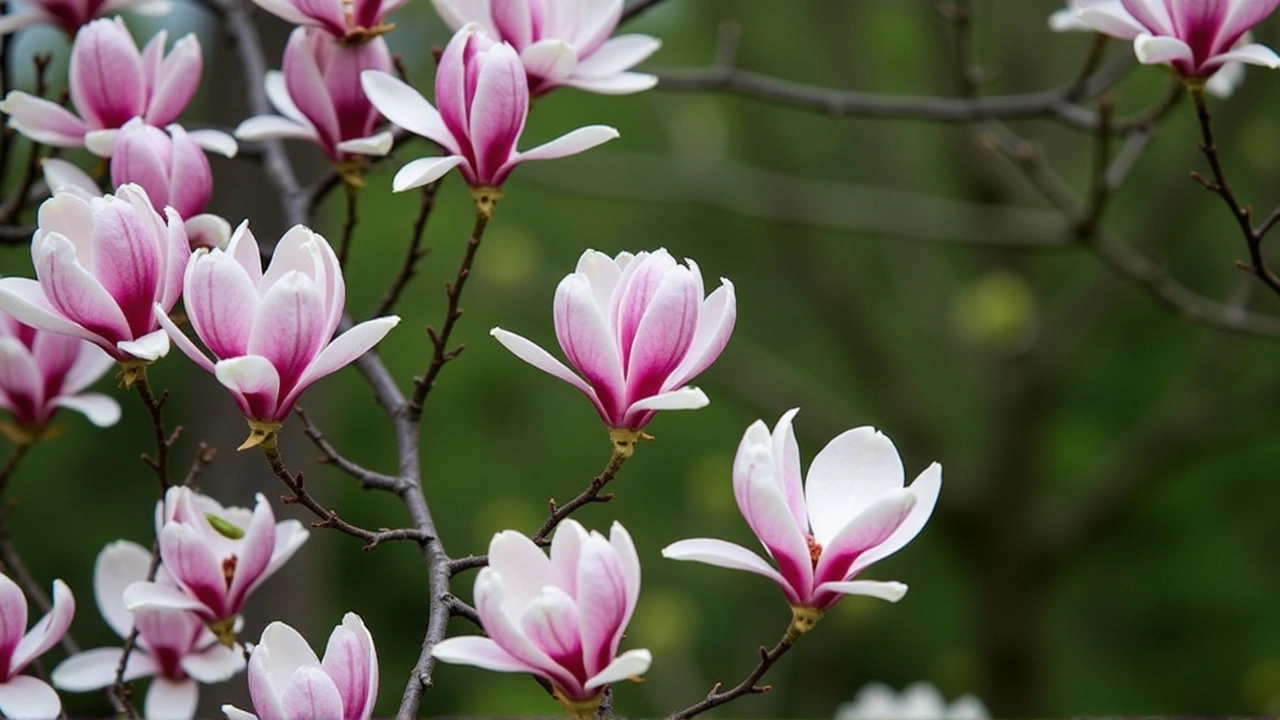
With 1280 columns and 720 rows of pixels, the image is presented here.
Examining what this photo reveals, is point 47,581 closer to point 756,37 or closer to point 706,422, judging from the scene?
point 706,422

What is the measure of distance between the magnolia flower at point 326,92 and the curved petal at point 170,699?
474 millimetres

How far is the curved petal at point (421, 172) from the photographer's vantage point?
0.98 m

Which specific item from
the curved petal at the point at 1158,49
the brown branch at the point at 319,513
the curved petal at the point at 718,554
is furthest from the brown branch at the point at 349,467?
the curved petal at the point at 1158,49

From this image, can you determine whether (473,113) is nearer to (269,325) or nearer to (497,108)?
(497,108)

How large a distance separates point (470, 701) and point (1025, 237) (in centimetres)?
278

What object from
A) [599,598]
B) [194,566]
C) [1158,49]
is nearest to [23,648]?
[194,566]

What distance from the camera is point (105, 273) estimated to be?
35.6 inches

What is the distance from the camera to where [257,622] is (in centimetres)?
202

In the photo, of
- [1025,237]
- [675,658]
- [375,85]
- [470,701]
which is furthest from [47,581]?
[375,85]

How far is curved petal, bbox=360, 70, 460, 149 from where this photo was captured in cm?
104

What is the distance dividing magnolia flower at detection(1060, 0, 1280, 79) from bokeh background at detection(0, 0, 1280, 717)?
2.27 m

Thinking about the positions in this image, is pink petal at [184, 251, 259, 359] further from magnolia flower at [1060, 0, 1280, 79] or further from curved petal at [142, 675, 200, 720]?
magnolia flower at [1060, 0, 1280, 79]

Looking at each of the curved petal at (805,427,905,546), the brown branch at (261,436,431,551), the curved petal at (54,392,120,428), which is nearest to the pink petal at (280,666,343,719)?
the brown branch at (261,436,431,551)

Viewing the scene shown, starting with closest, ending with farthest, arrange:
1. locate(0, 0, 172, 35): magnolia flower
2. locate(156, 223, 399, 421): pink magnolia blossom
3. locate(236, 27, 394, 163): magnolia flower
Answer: locate(156, 223, 399, 421): pink magnolia blossom, locate(236, 27, 394, 163): magnolia flower, locate(0, 0, 172, 35): magnolia flower
